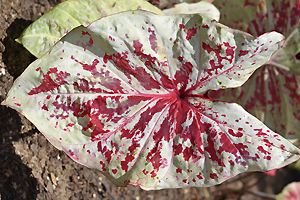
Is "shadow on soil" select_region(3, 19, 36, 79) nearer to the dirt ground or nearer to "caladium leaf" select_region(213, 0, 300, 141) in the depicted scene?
the dirt ground

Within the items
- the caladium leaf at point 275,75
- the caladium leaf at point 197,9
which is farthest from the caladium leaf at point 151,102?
the caladium leaf at point 275,75

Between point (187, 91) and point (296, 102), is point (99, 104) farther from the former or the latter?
point (296, 102)

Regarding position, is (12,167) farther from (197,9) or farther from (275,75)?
(275,75)

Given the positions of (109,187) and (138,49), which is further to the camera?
(109,187)

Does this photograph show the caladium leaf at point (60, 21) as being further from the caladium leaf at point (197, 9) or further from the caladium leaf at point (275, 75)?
the caladium leaf at point (275, 75)

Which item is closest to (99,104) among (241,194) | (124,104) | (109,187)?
(124,104)

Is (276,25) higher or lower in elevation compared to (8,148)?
higher

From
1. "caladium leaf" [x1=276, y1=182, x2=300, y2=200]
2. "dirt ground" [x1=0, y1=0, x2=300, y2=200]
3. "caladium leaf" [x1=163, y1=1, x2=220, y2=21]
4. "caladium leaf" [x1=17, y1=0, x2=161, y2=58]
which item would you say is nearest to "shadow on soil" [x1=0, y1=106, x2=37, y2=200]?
"dirt ground" [x1=0, y1=0, x2=300, y2=200]
